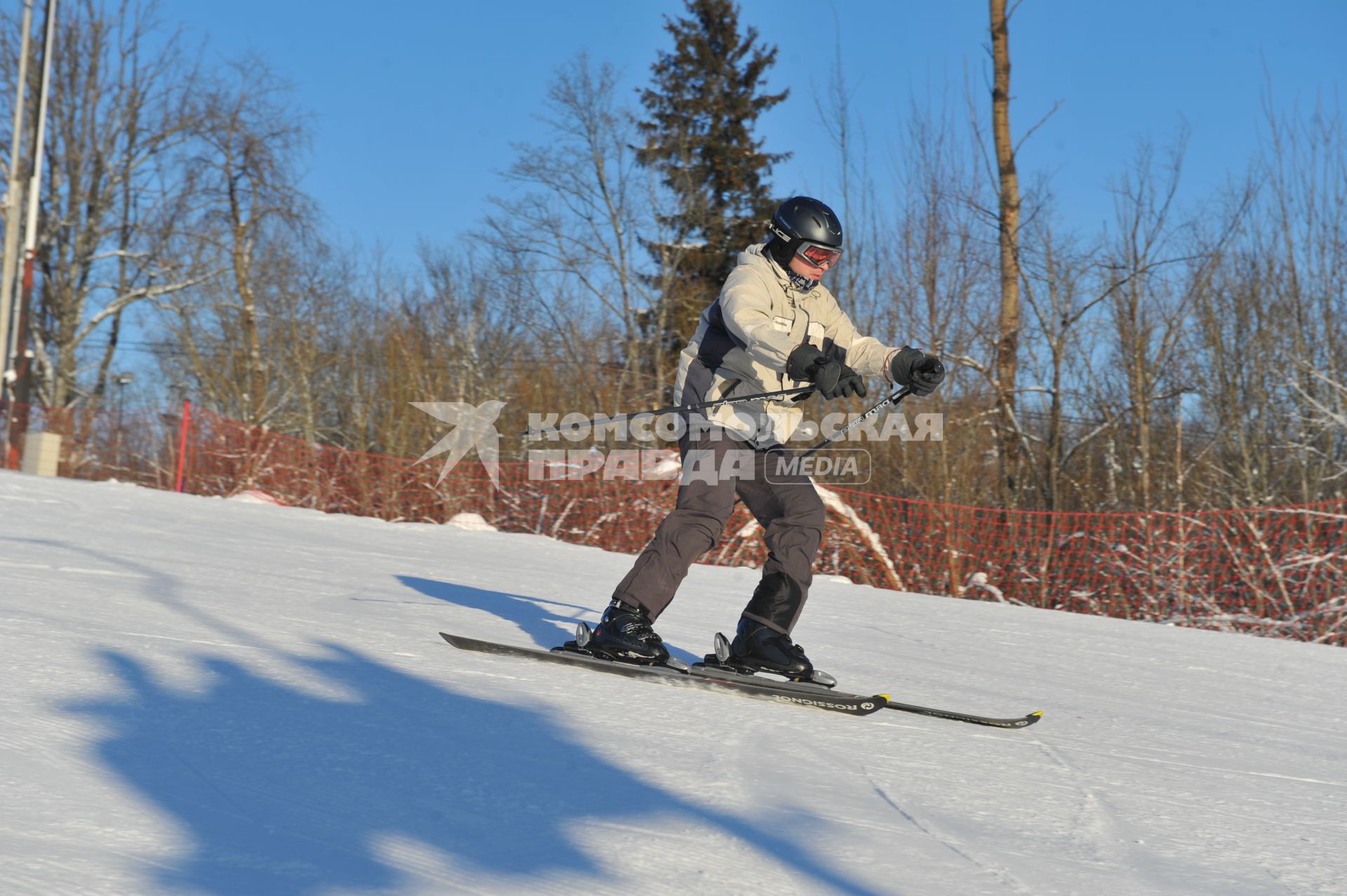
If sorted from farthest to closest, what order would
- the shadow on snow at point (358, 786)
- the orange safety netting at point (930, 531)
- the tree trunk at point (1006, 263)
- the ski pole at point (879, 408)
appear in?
the tree trunk at point (1006, 263), the orange safety netting at point (930, 531), the ski pole at point (879, 408), the shadow on snow at point (358, 786)

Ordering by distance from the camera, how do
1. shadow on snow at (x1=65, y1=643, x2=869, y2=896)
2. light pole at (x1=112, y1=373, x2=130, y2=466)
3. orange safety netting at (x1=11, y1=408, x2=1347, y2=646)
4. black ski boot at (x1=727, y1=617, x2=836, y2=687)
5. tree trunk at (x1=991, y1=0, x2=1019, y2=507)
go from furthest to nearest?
light pole at (x1=112, y1=373, x2=130, y2=466), tree trunk at (x1=991, y1=0, x2=1019, y2=507), orange safety netting at (x1=11, y1=408, x2=1347, y2=646), black ski boot at (x1=727, y1=617, x2=836, y2=687), shadow on snow at (x1=65, y1=643, x2=869, y2=896)

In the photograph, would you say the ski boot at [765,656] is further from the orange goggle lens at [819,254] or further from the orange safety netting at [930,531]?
the orange safety netting at [930,531]

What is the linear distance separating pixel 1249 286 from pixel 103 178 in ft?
62.2

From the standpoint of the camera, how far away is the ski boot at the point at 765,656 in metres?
3.12

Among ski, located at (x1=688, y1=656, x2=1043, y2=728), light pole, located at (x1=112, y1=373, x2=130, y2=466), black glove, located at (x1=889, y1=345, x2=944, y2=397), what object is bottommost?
ski, located at (x1=688, y1=656, x2=1043, y2=728)

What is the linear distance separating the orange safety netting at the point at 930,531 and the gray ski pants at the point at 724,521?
514 cm

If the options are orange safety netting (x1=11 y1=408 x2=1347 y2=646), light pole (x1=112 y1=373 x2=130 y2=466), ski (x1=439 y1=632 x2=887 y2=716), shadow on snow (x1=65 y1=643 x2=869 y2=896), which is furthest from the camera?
light pole (x1=112 y1=373 x2=130 y2=466)

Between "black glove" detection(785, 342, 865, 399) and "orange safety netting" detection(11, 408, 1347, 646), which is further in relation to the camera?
"orange safety netting" detection(11, 408, 1347, 646)

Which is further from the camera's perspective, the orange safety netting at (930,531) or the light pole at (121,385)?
the light pole at (121,385)

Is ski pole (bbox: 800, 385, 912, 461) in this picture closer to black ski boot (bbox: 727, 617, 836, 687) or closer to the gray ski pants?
the gray ski pants

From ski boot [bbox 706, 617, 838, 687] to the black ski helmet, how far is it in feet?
3.76

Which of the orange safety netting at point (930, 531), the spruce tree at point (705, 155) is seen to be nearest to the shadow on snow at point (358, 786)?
the orange safety netting at point (930, 531)

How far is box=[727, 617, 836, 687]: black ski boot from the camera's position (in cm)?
312

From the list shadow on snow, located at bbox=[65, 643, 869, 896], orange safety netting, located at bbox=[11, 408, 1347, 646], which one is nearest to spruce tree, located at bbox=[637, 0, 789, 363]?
orange safety netting, located at bbox=[11, 408, 1347, 646]
